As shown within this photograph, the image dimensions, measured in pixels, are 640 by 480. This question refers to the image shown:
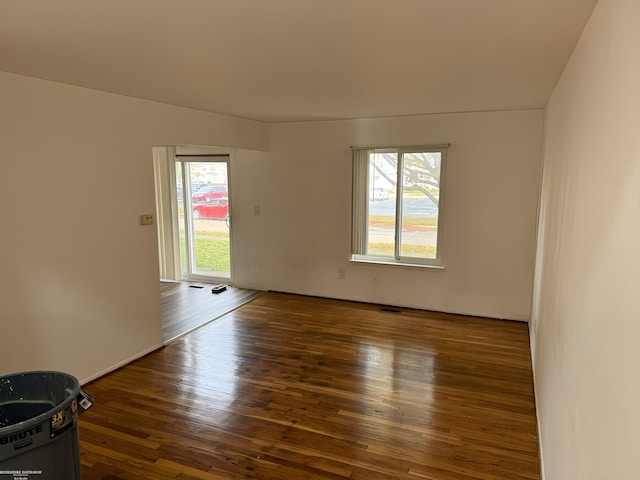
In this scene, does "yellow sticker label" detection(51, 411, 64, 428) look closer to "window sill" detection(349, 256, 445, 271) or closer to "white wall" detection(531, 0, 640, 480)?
"white wall" detection(531, 0, 640, 480)

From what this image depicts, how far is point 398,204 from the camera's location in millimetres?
5012

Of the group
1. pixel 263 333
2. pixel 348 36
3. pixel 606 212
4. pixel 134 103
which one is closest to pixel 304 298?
pixel 263 333

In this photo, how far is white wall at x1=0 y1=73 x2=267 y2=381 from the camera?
109 inches

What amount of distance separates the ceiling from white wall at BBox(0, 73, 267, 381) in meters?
0.23

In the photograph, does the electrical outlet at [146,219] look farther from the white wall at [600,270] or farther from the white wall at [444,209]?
the white wall at [600,270]

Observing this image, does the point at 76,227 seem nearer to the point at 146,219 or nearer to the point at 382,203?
the point at 146,219

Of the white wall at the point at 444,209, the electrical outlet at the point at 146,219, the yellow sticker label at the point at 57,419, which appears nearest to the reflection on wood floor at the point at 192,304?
the white wall at the point at 444,209

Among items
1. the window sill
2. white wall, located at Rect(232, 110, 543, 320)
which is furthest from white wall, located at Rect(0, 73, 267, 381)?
the window sill

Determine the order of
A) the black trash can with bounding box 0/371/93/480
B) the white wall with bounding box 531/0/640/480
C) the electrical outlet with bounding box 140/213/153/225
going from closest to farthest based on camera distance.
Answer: the white wall with bounding box 531/0/640/480, the black trash can with bounding box 0/371/93/480, the electrical outlet with bounding box 140/213/153/225

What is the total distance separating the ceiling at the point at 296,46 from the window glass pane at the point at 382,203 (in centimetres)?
Answer: 147

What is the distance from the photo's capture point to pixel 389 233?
17.1 feet

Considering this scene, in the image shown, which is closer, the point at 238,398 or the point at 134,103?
the point at 238,398

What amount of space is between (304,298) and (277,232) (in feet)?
3.10

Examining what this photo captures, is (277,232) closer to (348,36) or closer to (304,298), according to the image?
(304,298)
